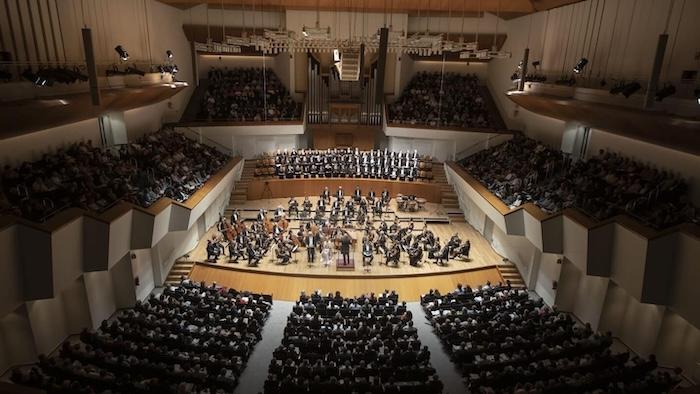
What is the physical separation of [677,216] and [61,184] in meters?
10.2

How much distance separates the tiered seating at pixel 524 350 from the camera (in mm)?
6258

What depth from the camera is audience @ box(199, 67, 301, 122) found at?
16.5 meters

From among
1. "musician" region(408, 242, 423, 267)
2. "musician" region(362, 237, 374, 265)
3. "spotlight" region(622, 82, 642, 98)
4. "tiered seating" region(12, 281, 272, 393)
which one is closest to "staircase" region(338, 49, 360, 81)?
"musician" region(362, 237, 374, 265)

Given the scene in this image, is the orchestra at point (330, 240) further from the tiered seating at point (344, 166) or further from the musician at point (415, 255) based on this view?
the tiered seating at point (344, 166)

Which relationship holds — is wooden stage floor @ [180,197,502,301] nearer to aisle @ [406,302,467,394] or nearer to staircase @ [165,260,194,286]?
staircase @ [165,260,194,286]

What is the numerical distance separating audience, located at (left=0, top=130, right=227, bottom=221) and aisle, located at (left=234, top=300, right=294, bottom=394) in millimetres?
3388

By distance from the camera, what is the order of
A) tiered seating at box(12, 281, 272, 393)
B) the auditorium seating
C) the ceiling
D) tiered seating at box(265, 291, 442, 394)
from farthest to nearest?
the ceiling, the auditorium seating, tiered seating at box(265, 291, 442, 394), tiered seating at box(12, 281, 272, 393)

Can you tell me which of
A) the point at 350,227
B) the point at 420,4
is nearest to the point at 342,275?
the point at 350,227

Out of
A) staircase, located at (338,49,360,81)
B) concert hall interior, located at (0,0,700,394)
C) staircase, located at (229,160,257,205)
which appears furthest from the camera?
staircase, located at (229,160,257,205)

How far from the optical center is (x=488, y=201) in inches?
443

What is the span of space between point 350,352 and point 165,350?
9.57ft

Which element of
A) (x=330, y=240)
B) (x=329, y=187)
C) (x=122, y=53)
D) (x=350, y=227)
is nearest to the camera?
(x=122, y=53)

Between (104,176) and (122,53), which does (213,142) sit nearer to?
(122,53)

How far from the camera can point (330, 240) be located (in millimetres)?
11648
